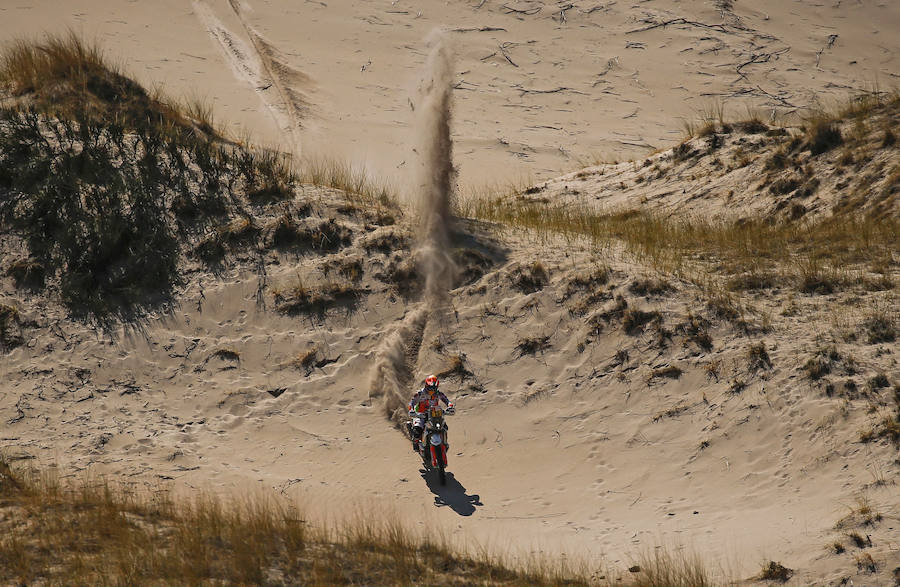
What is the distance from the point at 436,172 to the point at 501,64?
13631 millimetres

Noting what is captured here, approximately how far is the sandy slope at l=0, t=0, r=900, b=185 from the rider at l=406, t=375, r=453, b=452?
9.81m

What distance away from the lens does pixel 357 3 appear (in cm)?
2812

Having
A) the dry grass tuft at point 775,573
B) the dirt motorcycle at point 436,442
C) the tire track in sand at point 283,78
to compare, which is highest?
the tire track in sand at point 283,78

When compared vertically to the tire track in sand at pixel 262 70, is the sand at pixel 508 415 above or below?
below

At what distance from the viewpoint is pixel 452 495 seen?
873 cm

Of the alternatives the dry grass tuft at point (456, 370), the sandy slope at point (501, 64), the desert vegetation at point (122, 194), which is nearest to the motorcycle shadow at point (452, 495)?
the dry grass tuft at point (456, 370)

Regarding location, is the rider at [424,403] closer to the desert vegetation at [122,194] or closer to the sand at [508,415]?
the sand at [508,415]

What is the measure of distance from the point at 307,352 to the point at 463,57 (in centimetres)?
1675

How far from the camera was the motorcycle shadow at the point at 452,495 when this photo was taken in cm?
849

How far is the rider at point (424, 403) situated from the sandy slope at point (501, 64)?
9.81m

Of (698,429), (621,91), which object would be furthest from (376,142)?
(698,429)

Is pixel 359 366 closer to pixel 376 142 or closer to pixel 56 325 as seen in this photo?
pixel 56 325

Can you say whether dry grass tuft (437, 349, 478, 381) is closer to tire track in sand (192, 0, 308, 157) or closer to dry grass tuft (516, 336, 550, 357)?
dry grass tuft (516, 336, 550, 357)

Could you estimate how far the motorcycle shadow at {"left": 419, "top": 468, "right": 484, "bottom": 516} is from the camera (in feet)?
27.9
